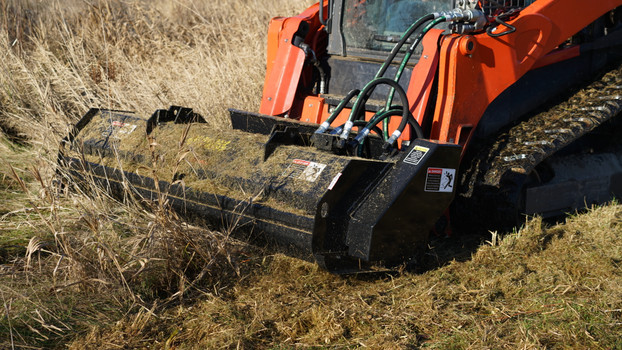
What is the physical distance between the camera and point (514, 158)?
14.0ft

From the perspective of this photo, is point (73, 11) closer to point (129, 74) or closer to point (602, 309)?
point (129, 74)

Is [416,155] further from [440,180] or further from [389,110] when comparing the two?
[389,110]

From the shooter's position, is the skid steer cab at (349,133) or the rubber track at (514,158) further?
the rubber track at (514,158)

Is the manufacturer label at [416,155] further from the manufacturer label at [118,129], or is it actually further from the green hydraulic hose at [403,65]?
the manufacturer label at [118,129]

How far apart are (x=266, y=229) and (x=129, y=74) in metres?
4.66

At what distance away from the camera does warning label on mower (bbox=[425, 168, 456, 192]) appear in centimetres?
373

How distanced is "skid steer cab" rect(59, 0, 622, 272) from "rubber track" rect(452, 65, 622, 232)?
181 mm

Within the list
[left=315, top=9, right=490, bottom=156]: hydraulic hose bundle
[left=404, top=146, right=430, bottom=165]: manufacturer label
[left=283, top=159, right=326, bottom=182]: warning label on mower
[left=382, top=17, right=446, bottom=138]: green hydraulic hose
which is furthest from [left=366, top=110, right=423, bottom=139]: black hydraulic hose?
[left=283, top=159, right=326, bottom=182]: warning label on mower

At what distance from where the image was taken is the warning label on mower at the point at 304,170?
3.67 m

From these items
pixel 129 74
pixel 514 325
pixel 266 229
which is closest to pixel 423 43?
pixel 266 229

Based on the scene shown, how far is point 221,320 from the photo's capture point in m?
3.37

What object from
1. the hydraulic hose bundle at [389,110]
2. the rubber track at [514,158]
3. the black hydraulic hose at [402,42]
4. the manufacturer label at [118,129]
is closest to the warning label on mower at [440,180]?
the hydraulic hose bundle at [389,110]

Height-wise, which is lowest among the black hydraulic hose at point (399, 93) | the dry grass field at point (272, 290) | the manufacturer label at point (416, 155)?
the dry grass field at point (272, 290)

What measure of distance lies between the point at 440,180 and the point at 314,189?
0.71m
